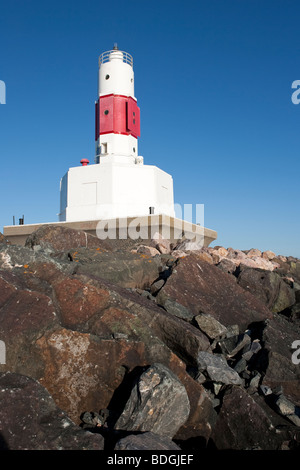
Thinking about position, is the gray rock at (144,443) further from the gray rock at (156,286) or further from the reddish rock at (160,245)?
the reddish rock at (160,245)

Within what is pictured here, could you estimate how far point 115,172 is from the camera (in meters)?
18.7

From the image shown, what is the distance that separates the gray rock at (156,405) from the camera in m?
3.60

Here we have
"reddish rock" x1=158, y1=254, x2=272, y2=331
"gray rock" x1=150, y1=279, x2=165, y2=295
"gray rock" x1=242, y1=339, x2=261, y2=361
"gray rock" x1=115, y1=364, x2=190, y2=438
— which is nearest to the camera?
"gray rock" x1=115, y1=364, x2=190, y2=438

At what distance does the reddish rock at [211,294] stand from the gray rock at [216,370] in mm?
1441

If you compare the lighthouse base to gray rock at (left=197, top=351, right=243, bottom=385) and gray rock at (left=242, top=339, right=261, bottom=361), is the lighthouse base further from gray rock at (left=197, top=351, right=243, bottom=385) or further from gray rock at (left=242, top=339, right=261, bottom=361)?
gray rock at (left=197, top=351, right=243, bottom=385)

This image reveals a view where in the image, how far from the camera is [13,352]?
397 centimetres

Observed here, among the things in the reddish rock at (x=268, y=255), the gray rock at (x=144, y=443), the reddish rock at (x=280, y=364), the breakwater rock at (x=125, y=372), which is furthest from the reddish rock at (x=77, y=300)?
the reddish rock at (x=268, y=255)

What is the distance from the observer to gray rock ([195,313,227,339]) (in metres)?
5.66

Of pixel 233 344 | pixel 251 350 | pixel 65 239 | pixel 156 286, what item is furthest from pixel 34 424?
pixel 65 239

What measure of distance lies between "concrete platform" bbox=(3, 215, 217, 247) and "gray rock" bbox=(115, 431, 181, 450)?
12.2 m

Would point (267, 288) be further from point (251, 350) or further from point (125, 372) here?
point (125, 372)

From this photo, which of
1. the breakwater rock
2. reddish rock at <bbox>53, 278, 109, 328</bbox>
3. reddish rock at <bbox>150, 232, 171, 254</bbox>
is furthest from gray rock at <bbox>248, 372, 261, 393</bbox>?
reddish rock at <bbox>150, 232, 171, 254</bbox>
